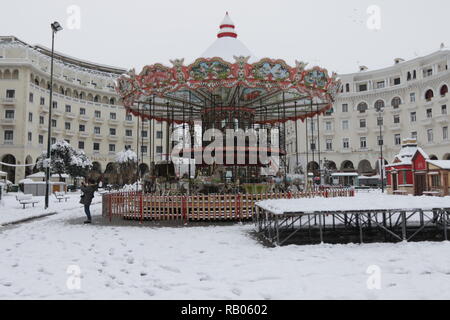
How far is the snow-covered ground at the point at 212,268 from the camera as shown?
4902 millimetres

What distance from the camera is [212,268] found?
621 cm

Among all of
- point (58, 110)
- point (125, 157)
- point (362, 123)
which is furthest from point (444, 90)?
point (58, 110)

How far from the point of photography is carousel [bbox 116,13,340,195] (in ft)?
42.0

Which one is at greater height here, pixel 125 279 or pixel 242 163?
pixel 242 163

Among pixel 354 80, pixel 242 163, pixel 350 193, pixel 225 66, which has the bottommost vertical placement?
pixel 350 193

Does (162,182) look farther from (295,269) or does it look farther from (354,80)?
(354,80)

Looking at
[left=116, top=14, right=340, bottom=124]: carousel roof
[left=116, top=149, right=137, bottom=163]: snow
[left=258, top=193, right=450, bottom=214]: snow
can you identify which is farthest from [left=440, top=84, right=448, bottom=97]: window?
[left=258, top=193, right=450, bottom=214]: snow

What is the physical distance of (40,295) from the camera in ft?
15.9

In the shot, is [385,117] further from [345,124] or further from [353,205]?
[353,205]

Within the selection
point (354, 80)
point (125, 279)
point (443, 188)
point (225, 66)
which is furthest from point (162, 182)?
point (354, 80)

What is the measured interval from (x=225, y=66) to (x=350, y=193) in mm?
8573

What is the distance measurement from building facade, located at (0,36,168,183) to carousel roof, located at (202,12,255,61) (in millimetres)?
23998
